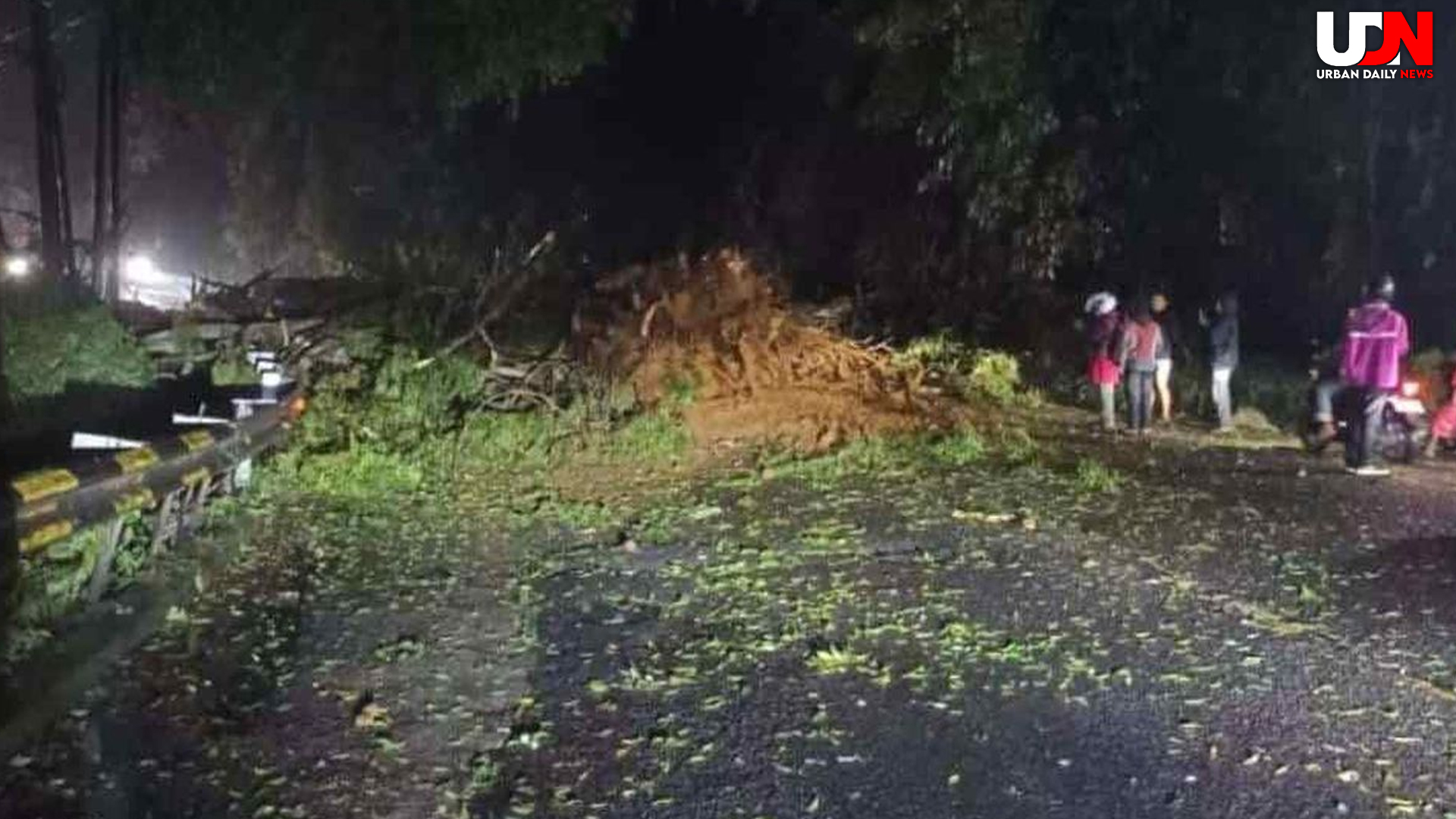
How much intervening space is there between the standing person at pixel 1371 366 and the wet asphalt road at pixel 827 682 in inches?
94.4

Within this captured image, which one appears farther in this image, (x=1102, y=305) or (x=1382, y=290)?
(x=1102, y=305)

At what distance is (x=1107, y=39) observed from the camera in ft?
52.4

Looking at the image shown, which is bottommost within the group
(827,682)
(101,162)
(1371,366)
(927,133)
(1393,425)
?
(827,682)

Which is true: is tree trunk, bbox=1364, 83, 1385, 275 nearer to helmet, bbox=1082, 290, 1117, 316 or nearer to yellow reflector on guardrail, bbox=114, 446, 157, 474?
helmet, bbox=1082, 290, 1117, 316

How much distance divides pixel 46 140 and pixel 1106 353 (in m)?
14.0

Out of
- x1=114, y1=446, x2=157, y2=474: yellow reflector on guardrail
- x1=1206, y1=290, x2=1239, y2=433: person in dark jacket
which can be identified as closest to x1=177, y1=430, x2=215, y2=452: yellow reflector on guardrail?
x1=114, y1=446, x2=157, y2=474: yellow reflector on guardrail

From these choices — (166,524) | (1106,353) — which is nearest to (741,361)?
(1106,353)

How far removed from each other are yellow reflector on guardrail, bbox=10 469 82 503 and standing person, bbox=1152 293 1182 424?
10781mm

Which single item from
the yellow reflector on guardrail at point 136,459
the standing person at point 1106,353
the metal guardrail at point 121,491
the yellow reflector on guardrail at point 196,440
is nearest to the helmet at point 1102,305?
the standing person at point 1106,353

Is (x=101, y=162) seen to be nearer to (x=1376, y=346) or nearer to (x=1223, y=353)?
(x=1223, y=353)

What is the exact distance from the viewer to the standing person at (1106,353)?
45.1ft

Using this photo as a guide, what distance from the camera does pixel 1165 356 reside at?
13961 mm

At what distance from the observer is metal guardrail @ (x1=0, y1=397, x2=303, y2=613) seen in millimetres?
5613

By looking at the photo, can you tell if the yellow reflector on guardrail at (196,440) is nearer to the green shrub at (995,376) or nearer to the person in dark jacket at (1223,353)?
the green shrub at (995,376)
